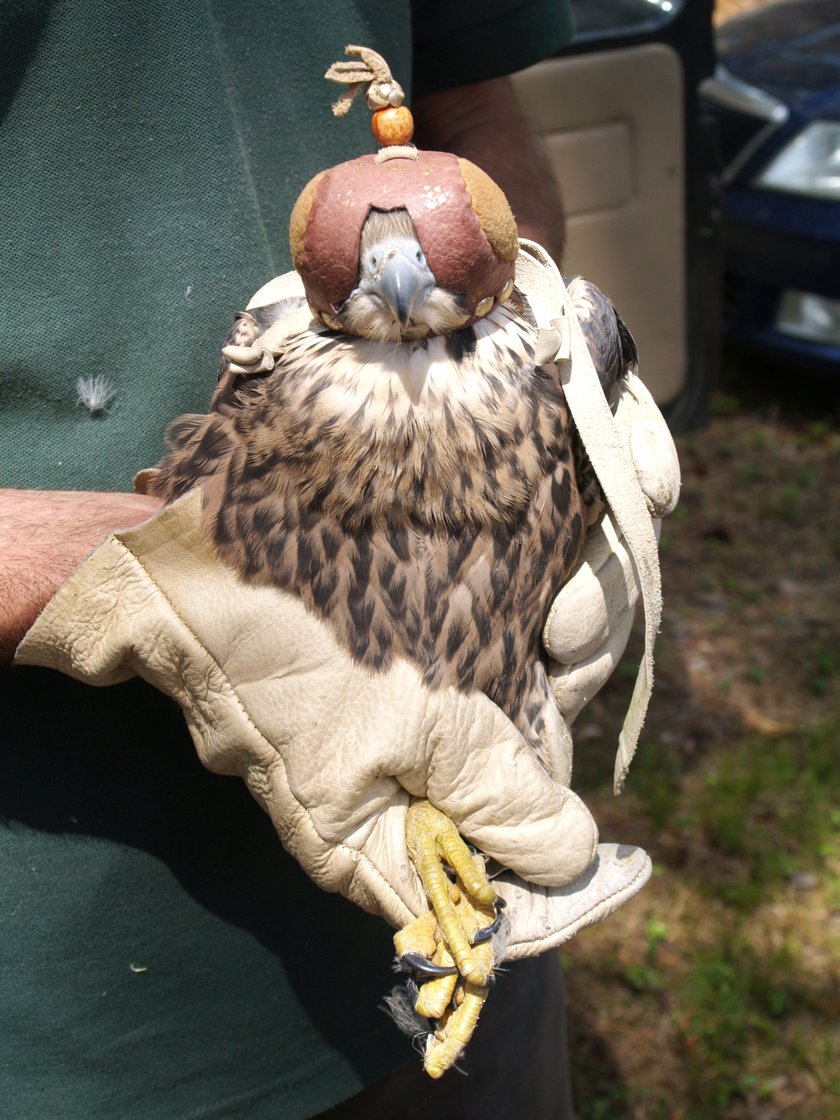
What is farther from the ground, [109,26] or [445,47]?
[109,26]

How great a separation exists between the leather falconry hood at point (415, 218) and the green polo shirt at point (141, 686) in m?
0.36

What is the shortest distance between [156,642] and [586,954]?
7.82ft

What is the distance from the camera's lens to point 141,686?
60.2 inches

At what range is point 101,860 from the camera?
4.98 feet

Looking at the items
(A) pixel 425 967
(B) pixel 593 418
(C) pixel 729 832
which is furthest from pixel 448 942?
(C) pixel 729 832

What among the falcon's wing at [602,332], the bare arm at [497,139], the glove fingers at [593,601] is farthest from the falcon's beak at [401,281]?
the bare arm at [497,139]

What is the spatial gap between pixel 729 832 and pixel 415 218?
281cm

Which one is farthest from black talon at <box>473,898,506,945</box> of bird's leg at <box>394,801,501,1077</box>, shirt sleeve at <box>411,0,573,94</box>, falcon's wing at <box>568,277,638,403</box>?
shirt sleeve at <box>411,0,573,94</box>

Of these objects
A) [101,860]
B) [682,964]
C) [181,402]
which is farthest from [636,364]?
[682,964]

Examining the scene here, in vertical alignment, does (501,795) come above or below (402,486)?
below

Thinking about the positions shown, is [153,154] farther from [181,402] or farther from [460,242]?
[460,242]

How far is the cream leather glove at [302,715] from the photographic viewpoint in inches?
52.2

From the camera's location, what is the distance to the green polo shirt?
147 cm

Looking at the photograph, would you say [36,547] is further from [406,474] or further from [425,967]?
[425,967]
